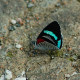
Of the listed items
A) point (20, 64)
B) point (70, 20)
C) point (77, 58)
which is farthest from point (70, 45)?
point (20, 64)

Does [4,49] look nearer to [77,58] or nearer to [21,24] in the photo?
[21,24]

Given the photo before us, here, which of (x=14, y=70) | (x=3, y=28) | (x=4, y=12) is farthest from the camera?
(x=4, y=12)

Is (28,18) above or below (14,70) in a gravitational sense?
above

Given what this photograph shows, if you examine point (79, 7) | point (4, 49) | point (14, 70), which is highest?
point (79, 7)

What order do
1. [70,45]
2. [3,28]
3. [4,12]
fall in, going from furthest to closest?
[4,12], [3,28], [70,45]

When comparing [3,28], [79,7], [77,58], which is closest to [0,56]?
[3,28]

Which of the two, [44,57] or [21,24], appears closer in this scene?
[44,57]

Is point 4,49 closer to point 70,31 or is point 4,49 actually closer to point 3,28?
point 3,28

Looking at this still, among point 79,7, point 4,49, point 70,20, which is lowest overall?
point 4,49

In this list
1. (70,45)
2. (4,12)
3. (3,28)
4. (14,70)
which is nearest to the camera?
(14,70)
